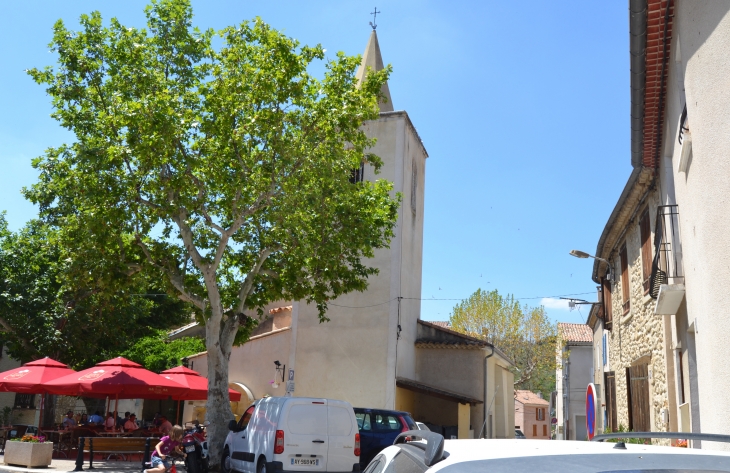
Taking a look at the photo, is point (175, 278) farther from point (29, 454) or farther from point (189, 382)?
point (29, 454)

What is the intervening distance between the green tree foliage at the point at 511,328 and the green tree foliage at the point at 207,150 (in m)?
30.2

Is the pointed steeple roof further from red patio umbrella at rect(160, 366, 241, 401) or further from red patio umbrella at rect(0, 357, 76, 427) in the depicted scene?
red patio umbrella at rect(0, 357, 76, 427)

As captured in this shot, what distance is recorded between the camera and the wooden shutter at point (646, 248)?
13983 millimetres

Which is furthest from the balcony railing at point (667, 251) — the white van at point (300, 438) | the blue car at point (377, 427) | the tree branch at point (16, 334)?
the tree branch at point (16, 334)

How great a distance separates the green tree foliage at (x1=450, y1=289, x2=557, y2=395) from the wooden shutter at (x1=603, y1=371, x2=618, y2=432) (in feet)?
88.7

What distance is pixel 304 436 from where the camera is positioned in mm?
14555

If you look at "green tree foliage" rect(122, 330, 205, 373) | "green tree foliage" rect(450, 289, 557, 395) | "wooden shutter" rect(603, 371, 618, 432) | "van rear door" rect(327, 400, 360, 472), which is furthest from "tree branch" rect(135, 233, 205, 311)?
"green tree foliage" rect(450, 289, 557, 395)

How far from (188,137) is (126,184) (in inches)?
79.0

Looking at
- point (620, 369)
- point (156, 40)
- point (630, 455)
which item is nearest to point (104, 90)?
point (156, 40)

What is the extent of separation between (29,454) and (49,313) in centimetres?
1090

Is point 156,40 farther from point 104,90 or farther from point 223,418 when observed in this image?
point 223,418

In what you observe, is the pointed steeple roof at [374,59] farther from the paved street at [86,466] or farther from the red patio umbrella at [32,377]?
the paved street at [86,466]

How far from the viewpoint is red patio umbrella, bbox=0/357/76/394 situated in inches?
753

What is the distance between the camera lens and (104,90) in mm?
18391
